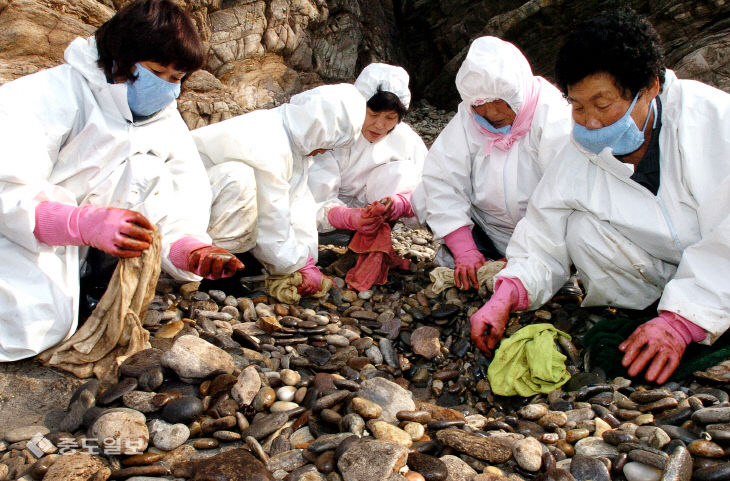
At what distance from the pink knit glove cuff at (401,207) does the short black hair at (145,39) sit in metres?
1.80

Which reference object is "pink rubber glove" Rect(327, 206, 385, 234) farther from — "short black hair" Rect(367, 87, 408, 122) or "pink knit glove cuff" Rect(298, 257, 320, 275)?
"short black hair" Rect(367, 87, 408, 122)

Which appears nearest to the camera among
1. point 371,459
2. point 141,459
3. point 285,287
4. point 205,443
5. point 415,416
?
point 371,459

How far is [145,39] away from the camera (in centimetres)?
259

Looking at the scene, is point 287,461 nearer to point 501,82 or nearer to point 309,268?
point 309,268

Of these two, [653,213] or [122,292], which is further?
A: [653,213]

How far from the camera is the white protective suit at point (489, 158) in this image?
3.37 meters

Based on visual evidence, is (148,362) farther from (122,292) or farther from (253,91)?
(253,91)

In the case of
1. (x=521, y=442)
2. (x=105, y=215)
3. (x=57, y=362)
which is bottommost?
(x=57, y=362)

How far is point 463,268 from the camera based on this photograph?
3.54 metres

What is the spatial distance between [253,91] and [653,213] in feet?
22.0

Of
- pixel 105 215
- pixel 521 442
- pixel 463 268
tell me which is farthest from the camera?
pixel 463 268

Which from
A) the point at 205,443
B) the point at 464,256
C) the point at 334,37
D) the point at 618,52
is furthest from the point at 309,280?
the point at 334,37

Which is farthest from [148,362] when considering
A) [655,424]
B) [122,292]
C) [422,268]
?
[422,268]

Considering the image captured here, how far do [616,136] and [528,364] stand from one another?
1135mm
